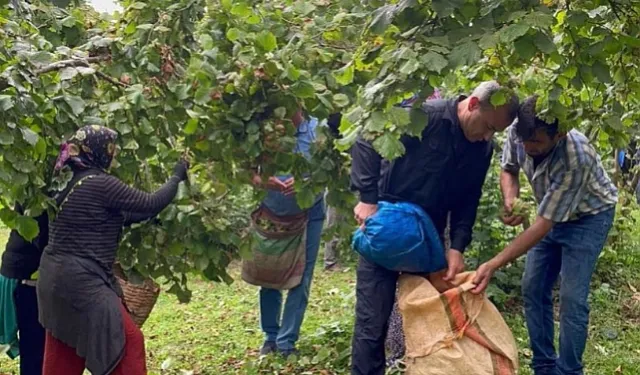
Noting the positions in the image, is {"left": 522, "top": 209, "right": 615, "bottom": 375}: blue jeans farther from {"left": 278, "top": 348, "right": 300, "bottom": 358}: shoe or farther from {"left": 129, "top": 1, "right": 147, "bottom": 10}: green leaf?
{"left": 129, "top": 1, "right": 147, "bottom": 10}: green leaf

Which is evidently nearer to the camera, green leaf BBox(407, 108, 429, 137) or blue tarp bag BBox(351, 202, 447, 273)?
green leaf BBox(407, 108, 429, 137)

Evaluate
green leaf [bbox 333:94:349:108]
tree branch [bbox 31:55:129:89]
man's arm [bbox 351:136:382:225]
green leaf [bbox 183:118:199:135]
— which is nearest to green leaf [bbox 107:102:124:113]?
tree branch [bbox 31:55:129:89]

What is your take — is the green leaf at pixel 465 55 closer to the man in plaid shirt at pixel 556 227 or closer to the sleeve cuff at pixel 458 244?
the man in plaid shirt at pixel 556 227

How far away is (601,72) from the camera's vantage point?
8.60 ft

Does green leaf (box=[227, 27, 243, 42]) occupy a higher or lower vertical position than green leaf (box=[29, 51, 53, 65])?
higher

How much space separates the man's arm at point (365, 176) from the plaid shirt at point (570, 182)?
814 mm

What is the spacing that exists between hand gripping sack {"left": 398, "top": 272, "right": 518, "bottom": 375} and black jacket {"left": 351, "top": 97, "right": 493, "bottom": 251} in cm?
28

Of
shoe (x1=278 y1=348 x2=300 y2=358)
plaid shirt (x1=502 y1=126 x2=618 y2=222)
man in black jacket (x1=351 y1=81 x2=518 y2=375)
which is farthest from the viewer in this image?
shoe (x1=278 y1=348 x2=300 y2=358)

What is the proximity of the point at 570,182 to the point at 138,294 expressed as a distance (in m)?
2.25

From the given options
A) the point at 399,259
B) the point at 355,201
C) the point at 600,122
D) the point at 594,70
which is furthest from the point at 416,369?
the point at 594,70

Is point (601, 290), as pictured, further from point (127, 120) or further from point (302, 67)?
point (127, 120)

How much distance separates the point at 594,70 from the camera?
8.64ft

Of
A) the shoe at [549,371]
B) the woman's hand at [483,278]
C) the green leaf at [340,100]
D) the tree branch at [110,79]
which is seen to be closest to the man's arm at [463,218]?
the woman's hand at [483,278]

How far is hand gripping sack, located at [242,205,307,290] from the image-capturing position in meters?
4.95
